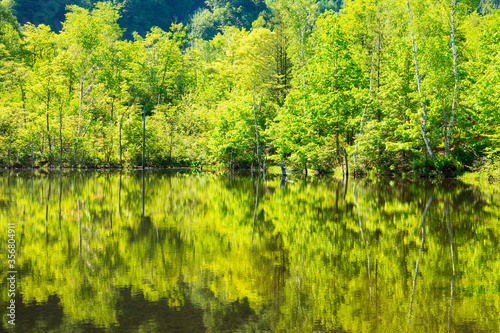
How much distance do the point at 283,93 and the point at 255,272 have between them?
39.5 m

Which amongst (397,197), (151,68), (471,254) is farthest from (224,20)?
(471,254)

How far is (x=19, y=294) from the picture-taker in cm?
461

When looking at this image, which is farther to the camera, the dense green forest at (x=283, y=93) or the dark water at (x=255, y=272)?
the dense green forest at (x=283, y=93)

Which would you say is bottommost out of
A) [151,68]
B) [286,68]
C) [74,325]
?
[74,325]

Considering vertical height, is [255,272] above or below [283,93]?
below

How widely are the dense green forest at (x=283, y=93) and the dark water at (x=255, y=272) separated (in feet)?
64.6

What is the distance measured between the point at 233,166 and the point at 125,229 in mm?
36926

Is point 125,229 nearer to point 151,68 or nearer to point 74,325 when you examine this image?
point 74,325

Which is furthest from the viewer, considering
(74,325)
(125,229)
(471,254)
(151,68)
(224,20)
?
(224,20)

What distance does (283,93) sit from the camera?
43.6 meters

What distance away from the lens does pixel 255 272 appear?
5.43m

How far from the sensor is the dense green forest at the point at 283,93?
28.1 meters

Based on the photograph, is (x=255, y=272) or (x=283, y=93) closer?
(x=255, y=272)

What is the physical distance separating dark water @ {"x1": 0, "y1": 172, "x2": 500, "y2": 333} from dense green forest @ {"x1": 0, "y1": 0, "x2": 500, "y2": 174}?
64.6 ft
